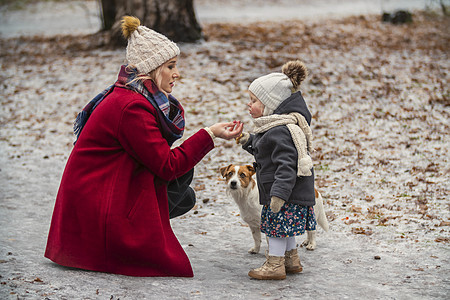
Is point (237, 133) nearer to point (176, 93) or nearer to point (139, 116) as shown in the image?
point (139, 116)

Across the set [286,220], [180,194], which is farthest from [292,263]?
[180,194]

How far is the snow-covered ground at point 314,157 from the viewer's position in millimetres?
4242

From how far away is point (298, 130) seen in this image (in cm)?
428

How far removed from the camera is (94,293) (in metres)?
3.79

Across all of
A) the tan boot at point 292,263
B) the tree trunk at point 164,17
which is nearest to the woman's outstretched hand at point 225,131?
the tan boot at point 292,263

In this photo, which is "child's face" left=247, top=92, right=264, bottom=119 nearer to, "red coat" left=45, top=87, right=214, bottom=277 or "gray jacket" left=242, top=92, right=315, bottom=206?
"gray jacket" left=242, top=92, right=315, bottom=206

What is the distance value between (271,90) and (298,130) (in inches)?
15.8

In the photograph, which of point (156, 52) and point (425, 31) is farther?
point (425, 31)

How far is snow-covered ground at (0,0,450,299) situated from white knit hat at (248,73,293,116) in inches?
57.5

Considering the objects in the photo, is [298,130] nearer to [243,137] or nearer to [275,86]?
[275,86]

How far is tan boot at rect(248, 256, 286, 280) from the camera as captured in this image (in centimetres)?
439

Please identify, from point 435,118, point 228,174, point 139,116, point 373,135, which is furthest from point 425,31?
point 139,116

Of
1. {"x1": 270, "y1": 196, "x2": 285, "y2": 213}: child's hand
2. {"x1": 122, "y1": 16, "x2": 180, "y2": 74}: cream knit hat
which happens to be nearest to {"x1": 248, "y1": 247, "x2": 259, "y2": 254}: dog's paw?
{"x1": 270, "y1": 196, "x2": 285, "y2": 213}: child's hand

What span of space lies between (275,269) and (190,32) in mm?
9696
